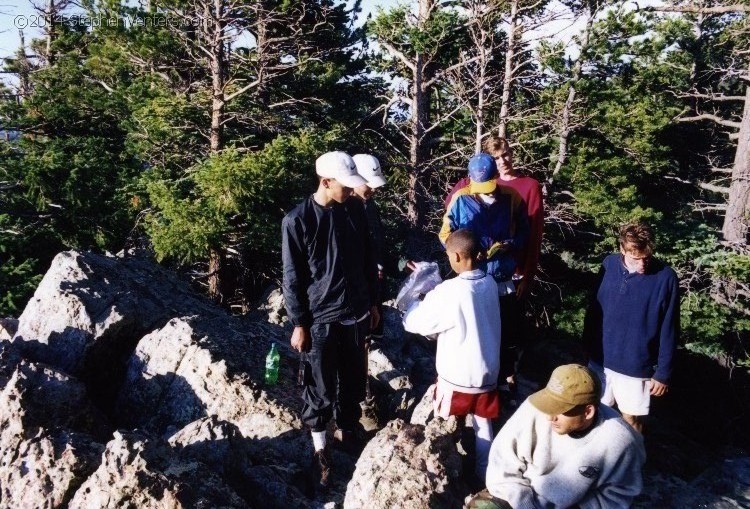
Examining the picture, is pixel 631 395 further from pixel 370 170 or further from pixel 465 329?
pixel 370 170

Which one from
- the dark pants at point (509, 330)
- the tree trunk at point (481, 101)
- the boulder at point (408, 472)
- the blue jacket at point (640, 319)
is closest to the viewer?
the boulder at point (408, 472)

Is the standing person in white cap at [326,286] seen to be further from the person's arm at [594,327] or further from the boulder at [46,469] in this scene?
the person's arm at [594,327]

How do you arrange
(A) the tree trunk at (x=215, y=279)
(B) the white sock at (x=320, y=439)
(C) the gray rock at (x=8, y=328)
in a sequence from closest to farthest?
(B) the white sock at (x=320, y=439) → (C) the gray rock at (x=8, y=328) → (A) the tree trunk at (x=215, y=279)

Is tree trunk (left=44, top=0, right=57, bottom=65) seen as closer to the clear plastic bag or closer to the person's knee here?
the clear plastic bag

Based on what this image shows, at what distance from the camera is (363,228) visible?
4.54 meters

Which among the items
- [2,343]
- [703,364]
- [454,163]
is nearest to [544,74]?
[454,163]

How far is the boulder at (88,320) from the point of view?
574cm

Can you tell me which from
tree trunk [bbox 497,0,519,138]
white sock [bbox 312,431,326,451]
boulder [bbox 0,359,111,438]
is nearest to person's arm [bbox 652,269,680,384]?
white sock [bbox 312,431,326,451]

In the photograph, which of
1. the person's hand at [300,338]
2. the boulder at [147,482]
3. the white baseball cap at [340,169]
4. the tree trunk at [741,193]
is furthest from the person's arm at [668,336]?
the tree trunk at [741,193]

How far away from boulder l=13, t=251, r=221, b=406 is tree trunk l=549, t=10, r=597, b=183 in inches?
443

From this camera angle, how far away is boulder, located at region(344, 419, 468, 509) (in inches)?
131

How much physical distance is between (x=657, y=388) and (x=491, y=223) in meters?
1.95

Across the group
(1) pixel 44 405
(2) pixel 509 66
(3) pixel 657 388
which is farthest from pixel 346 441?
(2) pixel 509 66

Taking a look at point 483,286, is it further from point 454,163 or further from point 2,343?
point 454,163
